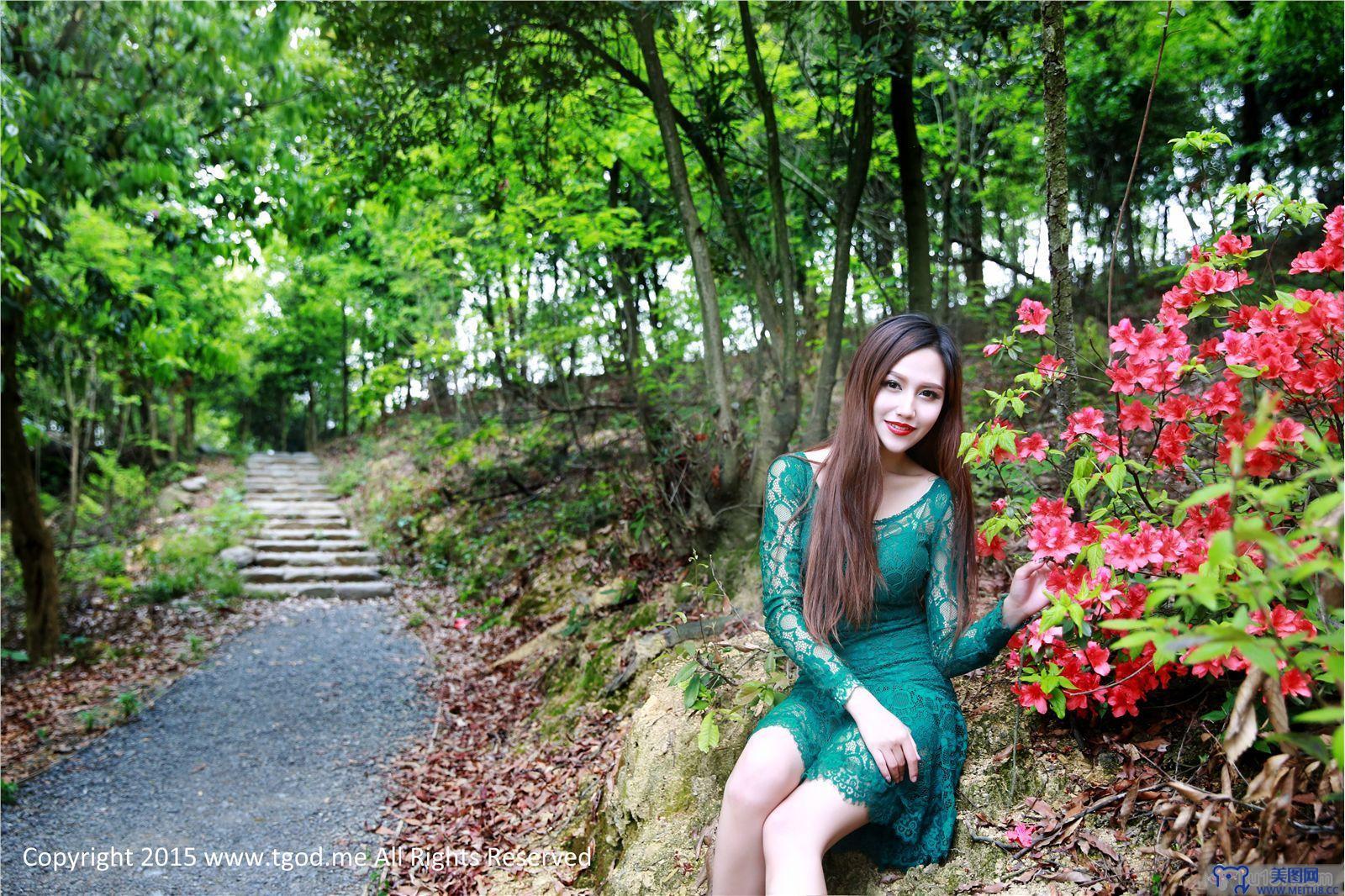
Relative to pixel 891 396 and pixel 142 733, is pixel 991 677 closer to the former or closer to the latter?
pixel 891 396

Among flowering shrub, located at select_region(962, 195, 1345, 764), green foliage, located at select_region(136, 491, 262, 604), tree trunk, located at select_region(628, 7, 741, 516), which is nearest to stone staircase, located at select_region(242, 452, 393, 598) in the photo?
green foliage, located at select_region(136, 491, 262, 604)

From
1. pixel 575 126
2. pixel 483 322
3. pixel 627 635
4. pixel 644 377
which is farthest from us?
pixel 483 322

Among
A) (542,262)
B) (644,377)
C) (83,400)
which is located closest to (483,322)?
(542,262)

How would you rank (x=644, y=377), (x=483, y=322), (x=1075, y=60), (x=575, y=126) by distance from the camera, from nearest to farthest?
1. (x=575, y=126)
2. (x=644, y=377)
3. (x=1075, y=60)
4. (x=483, y=322)

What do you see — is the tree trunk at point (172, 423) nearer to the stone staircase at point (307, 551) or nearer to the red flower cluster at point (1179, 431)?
the stone staircase at point (307, 551)

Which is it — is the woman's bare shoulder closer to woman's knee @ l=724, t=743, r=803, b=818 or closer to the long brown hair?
the long brown hair

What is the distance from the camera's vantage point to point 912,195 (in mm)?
4250

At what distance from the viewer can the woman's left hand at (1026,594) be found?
2.08 meters

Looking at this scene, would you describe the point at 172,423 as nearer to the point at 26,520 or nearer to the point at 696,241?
the point at 26,520

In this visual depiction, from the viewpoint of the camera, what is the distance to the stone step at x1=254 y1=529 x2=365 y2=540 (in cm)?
1078

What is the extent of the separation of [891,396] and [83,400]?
39.7ft

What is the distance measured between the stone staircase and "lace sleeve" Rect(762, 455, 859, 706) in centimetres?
760

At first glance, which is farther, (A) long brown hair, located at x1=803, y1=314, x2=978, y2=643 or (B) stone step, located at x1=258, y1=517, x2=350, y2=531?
(B) stone step, located at x1=258, y1=517, x2=350, y2=531

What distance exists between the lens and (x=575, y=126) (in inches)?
228
